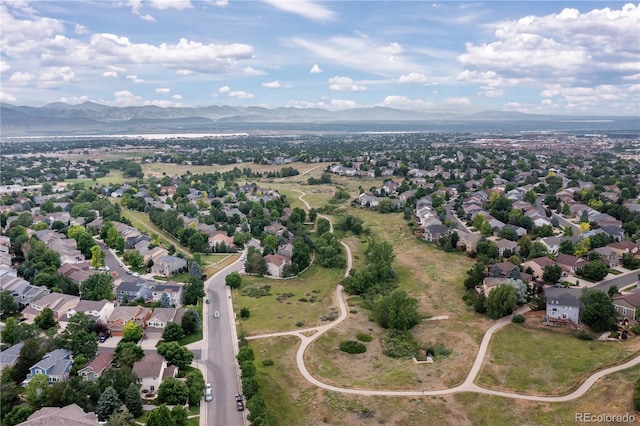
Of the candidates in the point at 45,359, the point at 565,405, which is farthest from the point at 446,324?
the point at 45,359

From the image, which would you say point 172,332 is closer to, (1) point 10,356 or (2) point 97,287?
(1) point 10,356

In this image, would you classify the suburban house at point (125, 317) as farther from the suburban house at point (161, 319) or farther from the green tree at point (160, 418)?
the green tree at point (160, 418)

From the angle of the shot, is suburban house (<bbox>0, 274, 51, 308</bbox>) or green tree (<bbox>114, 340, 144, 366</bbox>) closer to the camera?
green tree (<bbox>114, 340, 144, 366</bbox>)

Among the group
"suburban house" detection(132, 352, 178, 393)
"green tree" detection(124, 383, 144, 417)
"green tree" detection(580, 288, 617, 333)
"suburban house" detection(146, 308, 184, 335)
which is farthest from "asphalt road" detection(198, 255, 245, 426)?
"green tree" detection(580, 288, 617, 333)

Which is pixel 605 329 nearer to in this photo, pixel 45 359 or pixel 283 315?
pixel 283 315

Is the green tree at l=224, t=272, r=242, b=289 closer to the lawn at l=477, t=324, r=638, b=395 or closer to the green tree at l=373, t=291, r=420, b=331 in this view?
the green tree at l=373, t=291, r=420, b=331

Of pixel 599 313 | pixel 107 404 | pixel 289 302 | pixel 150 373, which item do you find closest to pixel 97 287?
pixel 150 373

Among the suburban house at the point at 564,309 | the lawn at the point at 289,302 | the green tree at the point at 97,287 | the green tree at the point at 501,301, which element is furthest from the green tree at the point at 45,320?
the suburban house at the point at 564,309
